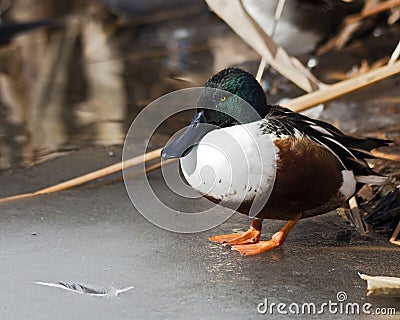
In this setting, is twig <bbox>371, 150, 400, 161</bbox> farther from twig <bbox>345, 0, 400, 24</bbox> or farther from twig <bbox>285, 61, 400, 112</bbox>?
twig <bbox>345, 0, 400, 24</bbox>

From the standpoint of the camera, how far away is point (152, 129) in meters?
4.79

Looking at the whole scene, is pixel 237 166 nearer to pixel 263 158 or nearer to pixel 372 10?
pixel 263 158

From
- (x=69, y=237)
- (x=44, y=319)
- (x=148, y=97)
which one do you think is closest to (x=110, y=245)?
(x=69, y=237)

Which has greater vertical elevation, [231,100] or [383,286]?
[231,100]

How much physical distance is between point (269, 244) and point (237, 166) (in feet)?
1.34

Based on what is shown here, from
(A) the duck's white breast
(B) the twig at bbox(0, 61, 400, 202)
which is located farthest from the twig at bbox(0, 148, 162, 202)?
(A) the duck's white breast

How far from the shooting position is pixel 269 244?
9.73ft

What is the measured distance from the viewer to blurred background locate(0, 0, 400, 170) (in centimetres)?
490

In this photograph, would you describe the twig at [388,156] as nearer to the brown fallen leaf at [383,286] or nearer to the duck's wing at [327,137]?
the duck's wing at [327,137]

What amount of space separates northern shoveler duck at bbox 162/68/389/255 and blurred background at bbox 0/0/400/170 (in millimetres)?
1533

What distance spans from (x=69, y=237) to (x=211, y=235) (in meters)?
0.55

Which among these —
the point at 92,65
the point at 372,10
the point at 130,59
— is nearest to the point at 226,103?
the point at 372,10

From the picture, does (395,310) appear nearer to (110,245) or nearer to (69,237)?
(110,245)

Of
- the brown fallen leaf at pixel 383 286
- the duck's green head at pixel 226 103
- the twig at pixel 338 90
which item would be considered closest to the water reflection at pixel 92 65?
the twig at pixel 338 90
